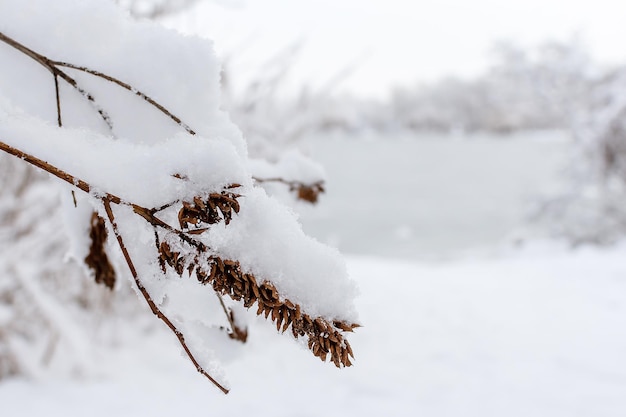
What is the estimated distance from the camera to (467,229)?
1595cm

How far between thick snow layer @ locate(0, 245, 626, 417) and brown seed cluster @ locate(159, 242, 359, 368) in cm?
121

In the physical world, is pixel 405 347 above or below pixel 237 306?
above

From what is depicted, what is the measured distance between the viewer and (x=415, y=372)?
10.2ft

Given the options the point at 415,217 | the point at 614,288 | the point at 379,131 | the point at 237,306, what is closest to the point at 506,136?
the point at 379,131

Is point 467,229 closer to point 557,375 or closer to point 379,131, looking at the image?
point 557,375

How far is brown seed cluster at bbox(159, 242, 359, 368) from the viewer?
74 cm

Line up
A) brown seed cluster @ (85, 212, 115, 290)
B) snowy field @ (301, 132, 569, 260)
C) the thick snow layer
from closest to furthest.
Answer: brown seed cluster @ (85, 212, 115, 290) < the thick snow layer < snowy field @ (301, 132, 569, 260)

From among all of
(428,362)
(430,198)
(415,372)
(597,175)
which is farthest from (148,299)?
(430,198)

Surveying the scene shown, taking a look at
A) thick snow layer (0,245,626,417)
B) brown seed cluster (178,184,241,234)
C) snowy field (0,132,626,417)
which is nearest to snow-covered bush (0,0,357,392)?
brown seed cluster (178,184,241,234)

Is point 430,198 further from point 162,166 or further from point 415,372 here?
point 162,166

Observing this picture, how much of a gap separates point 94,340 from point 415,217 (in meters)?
15.3

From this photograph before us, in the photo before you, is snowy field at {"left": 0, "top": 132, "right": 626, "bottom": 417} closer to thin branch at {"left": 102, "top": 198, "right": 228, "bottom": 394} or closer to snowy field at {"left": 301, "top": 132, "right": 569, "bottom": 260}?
thin branch at {"left": 102, "top": 198, "right": 228, "bottom": 394}

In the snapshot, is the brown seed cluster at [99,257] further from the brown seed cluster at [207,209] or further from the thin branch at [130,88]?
the brown seed cluster at [207,209]

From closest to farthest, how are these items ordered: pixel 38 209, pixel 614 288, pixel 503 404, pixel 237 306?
pixel 237 306
pixel 503 404
pixel 38 209
pixel 614 288
